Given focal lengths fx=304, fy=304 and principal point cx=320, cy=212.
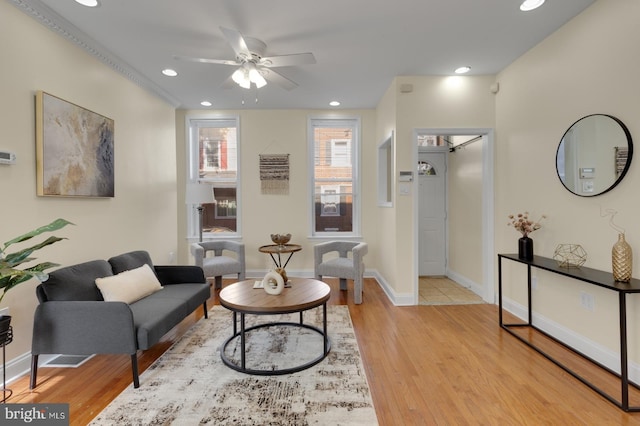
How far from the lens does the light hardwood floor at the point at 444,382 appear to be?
1830mm

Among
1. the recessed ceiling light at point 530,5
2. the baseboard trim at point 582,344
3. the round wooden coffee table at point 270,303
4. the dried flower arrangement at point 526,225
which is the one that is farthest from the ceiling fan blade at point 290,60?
the baseboard trim at point 582,344

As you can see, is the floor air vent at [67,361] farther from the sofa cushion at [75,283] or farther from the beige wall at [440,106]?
the beige wall at [440,106]

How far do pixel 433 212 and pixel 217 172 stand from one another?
3733 millimetres

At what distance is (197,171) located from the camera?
5160 mm

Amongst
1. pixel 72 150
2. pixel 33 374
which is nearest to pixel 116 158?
pixel 72 150

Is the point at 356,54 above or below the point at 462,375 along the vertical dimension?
above

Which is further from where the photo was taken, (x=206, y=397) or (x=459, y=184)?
(x=459, y=184)

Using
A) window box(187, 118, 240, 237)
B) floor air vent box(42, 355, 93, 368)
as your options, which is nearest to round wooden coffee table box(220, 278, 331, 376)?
floor air vent box(42, 355, 93, 368)

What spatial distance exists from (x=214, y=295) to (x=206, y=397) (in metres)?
2.37

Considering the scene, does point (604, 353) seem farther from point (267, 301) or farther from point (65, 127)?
point (65, 127)

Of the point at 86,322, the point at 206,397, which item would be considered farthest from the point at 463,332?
the point at 86,322

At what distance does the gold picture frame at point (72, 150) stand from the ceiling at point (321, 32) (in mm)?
673

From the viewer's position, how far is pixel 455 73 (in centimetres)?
369

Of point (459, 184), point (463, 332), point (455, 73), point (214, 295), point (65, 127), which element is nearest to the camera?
point (65, 127)
